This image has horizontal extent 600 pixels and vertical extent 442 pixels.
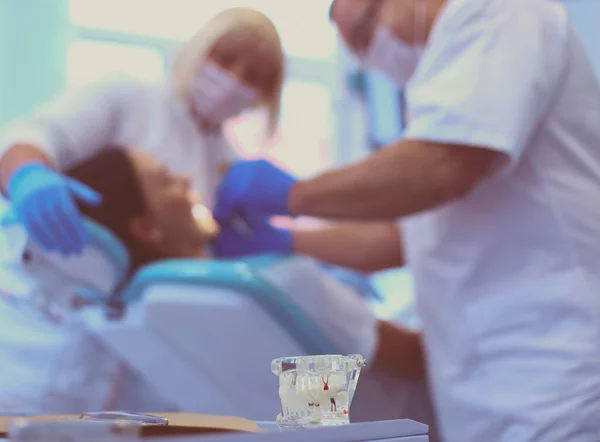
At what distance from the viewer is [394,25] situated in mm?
1205

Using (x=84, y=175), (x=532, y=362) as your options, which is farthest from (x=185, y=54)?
(x=532, y=362)

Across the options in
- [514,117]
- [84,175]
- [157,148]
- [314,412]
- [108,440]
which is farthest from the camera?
[157,148]

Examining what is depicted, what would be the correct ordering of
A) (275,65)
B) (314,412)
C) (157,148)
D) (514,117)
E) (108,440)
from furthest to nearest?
(157,148), (275,65), (514,117), (314,412), (108,440)

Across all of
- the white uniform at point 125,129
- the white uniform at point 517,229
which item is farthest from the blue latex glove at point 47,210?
the white uniform at point 517,229

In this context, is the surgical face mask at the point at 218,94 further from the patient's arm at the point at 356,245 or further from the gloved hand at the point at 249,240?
the patient's arm at the point at 356,245

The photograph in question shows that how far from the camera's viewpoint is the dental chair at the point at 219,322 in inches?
43.7

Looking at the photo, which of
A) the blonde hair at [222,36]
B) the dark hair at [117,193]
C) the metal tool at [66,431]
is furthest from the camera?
the dark hair at [117,193]

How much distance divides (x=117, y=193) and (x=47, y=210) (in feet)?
0.99

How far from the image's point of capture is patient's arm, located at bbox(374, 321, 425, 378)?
1.36 m

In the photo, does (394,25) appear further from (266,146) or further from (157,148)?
(157,148)

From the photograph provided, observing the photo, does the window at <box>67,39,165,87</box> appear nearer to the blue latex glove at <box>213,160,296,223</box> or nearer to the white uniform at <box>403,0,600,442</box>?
the blue latex glove at <box>213,160,296,223</box>

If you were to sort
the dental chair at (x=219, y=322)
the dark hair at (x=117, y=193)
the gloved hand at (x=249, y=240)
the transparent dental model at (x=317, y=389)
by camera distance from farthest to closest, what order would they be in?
the gloved hand at (x=249, y=240) → the dark hair at (x=117, y=193) → the dental chair at (x=219, y=322) → the transparent dental model at (x=317, y=389)

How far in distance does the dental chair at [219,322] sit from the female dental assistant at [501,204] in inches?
5.7

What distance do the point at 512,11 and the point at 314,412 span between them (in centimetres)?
73
